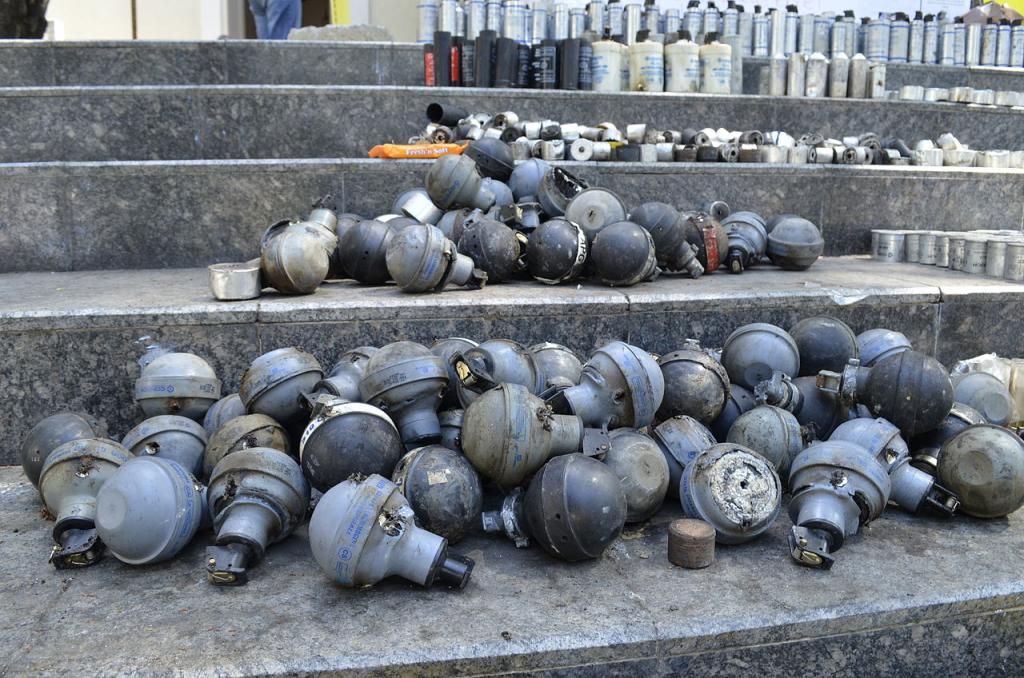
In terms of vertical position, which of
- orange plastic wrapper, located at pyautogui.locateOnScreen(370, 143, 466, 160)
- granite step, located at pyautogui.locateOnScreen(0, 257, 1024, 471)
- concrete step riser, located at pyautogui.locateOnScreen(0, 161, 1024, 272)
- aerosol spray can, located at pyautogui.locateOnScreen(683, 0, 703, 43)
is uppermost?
aerosol spray can, located at pyautogui.locateOnScreen(683, 0, 703, 43)

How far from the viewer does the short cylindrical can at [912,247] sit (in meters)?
6.60

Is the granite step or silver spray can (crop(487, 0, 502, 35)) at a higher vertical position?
silver spray can (crop(487, 0, 502, 35))

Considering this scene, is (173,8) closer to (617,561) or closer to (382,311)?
(382,311)

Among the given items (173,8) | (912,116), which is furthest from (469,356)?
(173,8)

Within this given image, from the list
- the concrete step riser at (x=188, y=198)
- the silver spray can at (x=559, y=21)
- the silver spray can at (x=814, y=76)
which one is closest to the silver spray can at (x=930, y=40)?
the silver spray can at (x=814, y=76)

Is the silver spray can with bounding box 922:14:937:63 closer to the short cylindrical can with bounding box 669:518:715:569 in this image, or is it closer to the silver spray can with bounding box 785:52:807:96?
the silver spray can with bounding box 785:52:807:96

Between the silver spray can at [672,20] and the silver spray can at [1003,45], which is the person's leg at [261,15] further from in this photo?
the silver spray can at [1003,45]

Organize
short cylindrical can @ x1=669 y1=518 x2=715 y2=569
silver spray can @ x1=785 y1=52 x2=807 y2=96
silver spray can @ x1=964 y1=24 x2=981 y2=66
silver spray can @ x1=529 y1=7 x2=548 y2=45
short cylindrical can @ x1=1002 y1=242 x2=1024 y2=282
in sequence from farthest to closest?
1. silver spray can @ x1=964 y1=24 x2=981 y2=66
2. silver spray can @ x1=529 y1=7 x2=548 y2=45
3. silver spray can @ x1=785 y1=52 x2=807 y2=96
4. short cylindrical can @ x1=1002 y1=242 x2=1024 y2=282
5. short cylindrical can @ x1=669 y1=518 x2=715 y2=569

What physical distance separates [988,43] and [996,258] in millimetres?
6998

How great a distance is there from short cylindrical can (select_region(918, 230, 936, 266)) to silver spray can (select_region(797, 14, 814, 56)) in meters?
5.26

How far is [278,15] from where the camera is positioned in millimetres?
11180

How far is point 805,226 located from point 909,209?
177cm

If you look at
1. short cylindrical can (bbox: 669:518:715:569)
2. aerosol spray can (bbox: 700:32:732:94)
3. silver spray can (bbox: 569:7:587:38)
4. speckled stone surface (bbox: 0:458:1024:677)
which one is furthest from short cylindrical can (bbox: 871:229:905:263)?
silver spray can (bbox: 569:7:587:38)

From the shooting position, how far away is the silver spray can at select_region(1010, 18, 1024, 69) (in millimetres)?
11339
